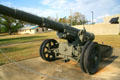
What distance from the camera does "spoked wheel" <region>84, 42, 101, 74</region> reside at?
3797 mm

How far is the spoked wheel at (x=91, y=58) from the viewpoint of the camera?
12.5 ft

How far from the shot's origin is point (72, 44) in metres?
4.95

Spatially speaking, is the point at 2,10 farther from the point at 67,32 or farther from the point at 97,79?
the point at 97,79

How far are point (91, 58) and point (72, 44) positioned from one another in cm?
109

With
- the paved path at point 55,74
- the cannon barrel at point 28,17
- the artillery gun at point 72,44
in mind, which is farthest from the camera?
the paved path at point 55,74

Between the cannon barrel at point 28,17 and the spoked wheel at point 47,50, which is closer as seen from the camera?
the cannon barrel at point 28,17

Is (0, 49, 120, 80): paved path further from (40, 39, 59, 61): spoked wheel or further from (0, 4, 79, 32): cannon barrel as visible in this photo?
(0, 4, 79, 32): cannon barrel

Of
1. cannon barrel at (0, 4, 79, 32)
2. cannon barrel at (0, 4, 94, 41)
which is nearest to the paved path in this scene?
cannon barrel at (0, 4, 94, 41)

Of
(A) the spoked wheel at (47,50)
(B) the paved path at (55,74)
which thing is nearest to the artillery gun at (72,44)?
(A) the spoked wheel at (47,50)

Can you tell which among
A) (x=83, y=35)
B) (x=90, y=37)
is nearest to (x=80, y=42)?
(x=83, y=35)

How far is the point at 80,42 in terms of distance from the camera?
5.02 meters

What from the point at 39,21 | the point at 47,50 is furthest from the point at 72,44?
the point at 39,21

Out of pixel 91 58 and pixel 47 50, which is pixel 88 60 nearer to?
pixel 91 58

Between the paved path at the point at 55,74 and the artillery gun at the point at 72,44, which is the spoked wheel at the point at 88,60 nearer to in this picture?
the artillery gun at the point at 72,44
